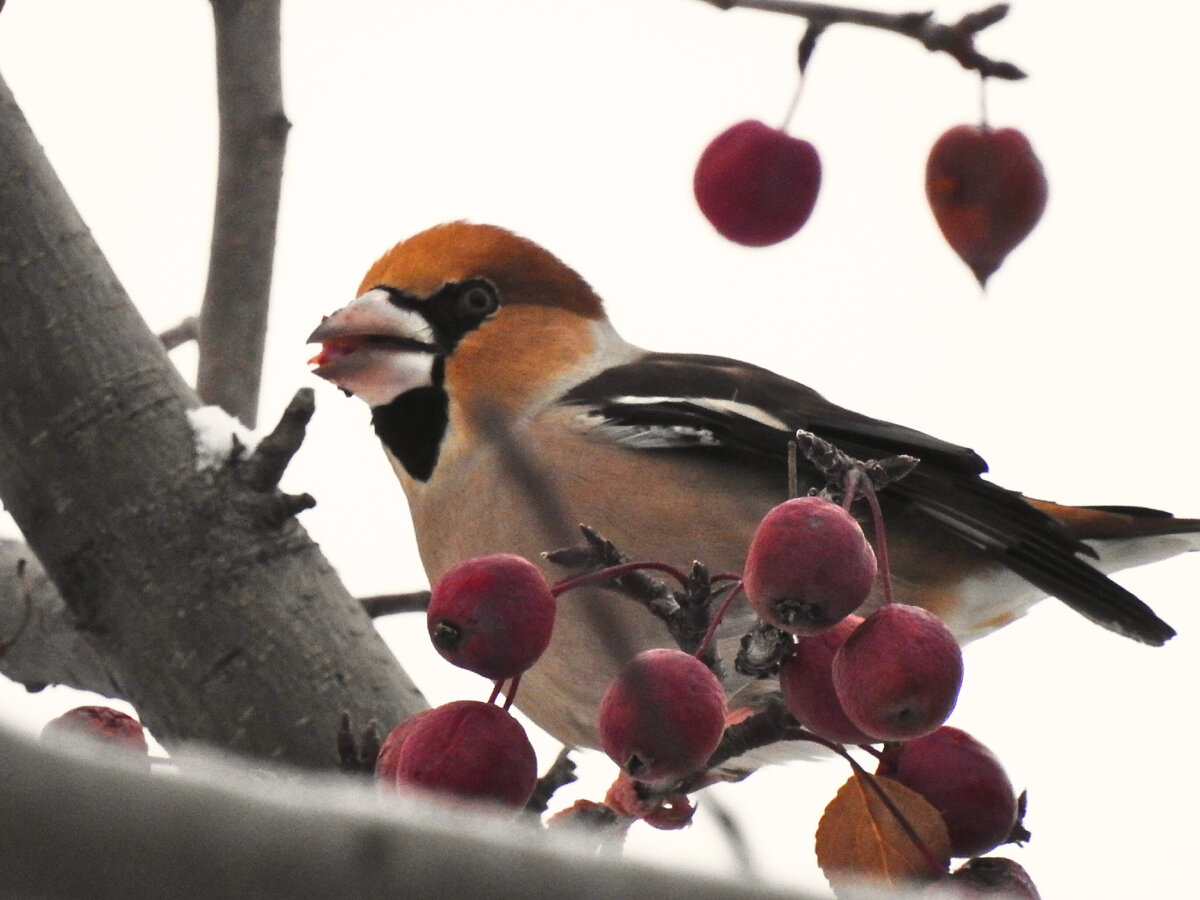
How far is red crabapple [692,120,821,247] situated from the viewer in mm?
2125

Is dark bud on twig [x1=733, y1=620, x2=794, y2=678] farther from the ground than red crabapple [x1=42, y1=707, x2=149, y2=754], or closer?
farther from the ground

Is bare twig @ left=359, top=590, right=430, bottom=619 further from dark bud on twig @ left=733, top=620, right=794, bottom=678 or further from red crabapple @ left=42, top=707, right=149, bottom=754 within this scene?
dark bud on twig @ left=733, top=620, right=794, bottom=678

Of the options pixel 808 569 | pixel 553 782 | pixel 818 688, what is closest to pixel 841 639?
pixel 818 688

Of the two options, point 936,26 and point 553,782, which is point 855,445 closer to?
point 936,26

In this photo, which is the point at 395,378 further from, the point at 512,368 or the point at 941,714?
the point at 941,714

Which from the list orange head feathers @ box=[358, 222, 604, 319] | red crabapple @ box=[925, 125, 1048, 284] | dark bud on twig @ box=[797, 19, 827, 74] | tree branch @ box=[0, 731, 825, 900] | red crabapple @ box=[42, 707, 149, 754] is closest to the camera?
tree branch @ box=[0, 731, 825, 900]

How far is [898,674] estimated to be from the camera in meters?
1.15

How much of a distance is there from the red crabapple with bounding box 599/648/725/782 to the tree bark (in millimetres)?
586

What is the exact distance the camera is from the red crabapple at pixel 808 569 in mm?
1148

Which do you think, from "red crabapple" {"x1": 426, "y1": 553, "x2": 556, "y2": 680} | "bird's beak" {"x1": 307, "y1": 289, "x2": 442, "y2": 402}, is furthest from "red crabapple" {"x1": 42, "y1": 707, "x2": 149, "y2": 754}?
"bird's beak" {"x1": 307, "y1": 289, "x2": 442, "y2": 402}

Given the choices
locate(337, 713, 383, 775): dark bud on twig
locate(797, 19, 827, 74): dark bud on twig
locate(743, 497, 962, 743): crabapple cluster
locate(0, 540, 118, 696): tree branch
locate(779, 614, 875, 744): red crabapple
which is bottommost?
locate(0, 540, 118, 696): tree branch

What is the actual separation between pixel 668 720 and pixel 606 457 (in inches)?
59.6

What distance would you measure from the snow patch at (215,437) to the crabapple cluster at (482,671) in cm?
55

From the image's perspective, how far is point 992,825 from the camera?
1.34 metres
